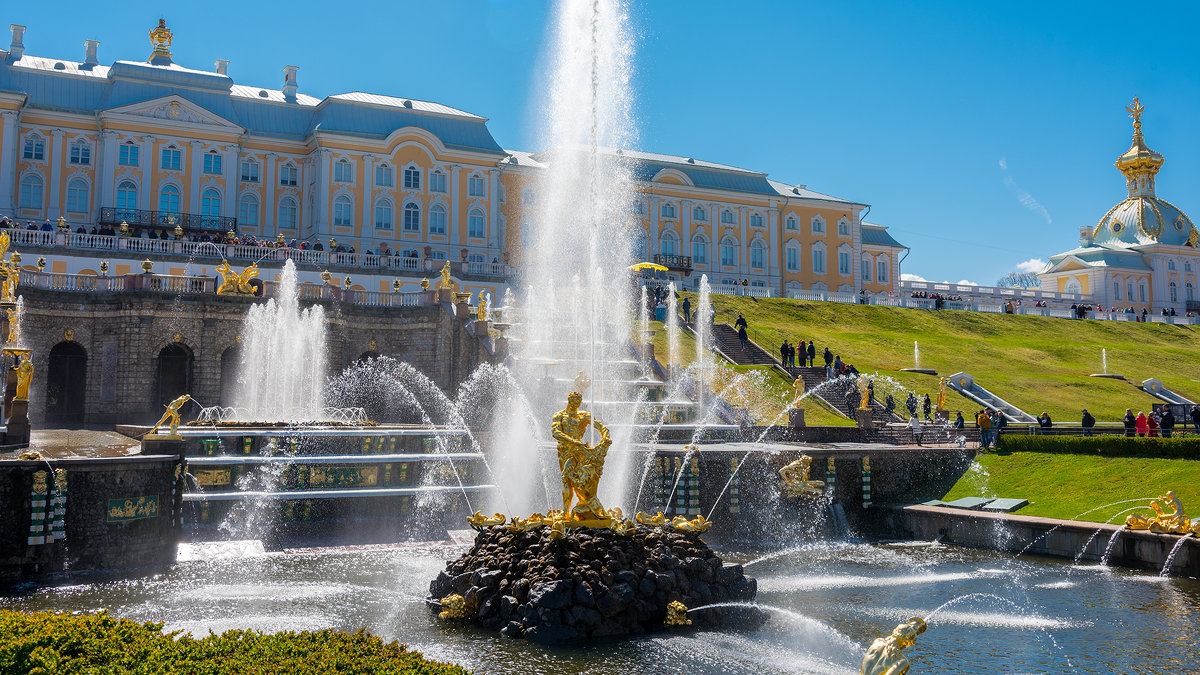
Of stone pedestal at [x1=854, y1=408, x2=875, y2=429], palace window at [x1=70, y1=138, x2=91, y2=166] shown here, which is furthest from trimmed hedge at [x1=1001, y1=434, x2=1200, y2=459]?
palace window at [x1=70, y1=138, x2=91, y2=166]

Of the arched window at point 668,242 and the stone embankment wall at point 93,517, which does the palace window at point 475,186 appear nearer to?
the arched window at point 668,242

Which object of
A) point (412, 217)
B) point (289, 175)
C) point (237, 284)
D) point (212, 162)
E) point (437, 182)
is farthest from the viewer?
point (437, 182)

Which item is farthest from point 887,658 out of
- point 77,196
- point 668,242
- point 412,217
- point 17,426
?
point 668,242

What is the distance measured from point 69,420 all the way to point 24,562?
17163 millimetres

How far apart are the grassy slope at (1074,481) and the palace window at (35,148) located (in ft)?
151

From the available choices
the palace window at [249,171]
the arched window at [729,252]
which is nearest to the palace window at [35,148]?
the palace window at [249,171]

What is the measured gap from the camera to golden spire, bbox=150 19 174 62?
51.5 metres

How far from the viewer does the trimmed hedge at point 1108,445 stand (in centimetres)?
2178

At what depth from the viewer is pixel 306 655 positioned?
805 centimetres

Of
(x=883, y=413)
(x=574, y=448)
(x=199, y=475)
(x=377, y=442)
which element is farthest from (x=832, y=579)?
(x=883, y=413)

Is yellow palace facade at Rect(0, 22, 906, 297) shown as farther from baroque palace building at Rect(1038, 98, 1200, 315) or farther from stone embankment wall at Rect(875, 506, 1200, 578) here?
baroque palace building at Rect(1038, 98, 1200, 315)

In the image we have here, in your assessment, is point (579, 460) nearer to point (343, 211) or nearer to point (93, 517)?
point (93, 517)

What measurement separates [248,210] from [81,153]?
8518 millimetres

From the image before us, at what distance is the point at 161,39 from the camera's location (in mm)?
51719
